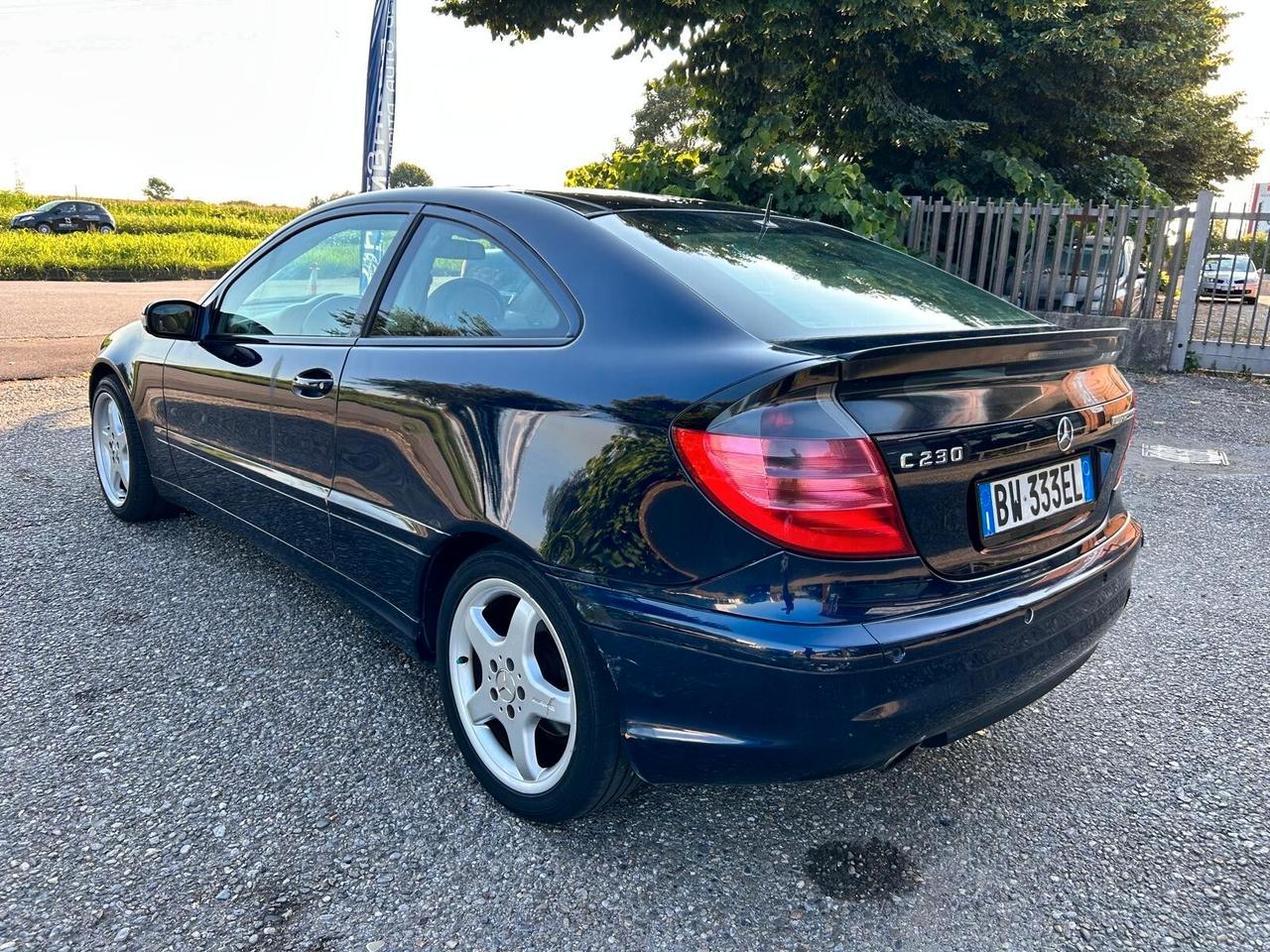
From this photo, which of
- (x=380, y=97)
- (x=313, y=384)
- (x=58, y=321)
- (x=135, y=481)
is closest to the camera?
(x=313, y=384)

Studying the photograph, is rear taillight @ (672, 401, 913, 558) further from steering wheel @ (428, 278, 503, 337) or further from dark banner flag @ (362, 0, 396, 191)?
dark banner flag @ (362, 0, 396, 191)

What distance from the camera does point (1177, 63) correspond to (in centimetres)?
1672

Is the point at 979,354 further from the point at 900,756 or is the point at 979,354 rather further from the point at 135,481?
the point at 135,481

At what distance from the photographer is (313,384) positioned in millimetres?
2809

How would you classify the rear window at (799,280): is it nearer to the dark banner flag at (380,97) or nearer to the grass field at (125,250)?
the dark banner flag at (380,97)

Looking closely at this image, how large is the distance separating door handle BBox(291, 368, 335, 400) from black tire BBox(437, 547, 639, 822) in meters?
0.83

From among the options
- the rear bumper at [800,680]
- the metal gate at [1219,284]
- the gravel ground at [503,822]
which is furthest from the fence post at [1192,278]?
the rear bumper at [800,680]

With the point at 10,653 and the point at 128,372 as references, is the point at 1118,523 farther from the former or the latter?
the point at 128,372

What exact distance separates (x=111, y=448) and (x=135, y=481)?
1.24ft

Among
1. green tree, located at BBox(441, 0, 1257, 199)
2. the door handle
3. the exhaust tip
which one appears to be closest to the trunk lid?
the exhaust tip

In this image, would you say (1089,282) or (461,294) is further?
(1089,282)

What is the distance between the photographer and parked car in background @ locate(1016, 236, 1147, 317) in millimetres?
9992

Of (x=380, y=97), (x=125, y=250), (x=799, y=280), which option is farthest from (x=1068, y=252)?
(x=125, y=250)

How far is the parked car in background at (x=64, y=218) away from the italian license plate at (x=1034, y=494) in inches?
1597
